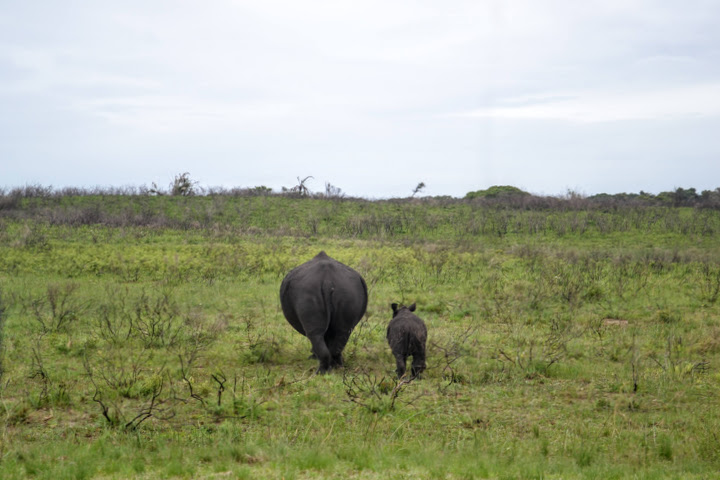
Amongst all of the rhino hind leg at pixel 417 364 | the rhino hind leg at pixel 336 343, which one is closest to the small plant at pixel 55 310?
the rhino hind leg at pixel 336 343

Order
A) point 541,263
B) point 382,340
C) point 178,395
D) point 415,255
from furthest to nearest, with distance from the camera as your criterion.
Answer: point 415,255, point 541,263, point 382,340, point 178,395

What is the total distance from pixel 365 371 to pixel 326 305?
1.19 m

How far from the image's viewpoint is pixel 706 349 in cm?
1073

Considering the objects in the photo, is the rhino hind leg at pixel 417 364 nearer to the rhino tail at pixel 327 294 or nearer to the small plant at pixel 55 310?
the rhino tail at pixel 327 294

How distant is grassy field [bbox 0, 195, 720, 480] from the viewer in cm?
575

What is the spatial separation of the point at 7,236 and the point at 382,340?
69.1 ft

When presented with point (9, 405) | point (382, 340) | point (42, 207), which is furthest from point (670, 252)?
point (42, 207)

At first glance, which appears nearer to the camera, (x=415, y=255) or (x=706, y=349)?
(x=706, y=349)

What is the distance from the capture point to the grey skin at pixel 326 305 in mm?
9148

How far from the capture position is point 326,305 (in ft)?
30.3

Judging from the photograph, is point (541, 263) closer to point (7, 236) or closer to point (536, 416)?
point (536, 416)

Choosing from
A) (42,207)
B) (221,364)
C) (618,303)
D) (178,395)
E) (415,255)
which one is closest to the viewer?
(178,395)

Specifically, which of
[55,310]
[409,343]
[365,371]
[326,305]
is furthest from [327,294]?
[55,310]

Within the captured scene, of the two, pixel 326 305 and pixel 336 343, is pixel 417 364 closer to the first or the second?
pixel 336 343
